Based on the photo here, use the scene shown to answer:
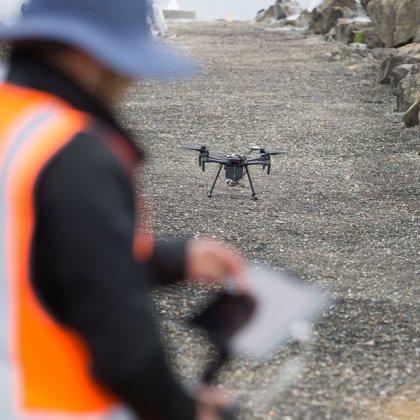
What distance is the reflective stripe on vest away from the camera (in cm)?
111

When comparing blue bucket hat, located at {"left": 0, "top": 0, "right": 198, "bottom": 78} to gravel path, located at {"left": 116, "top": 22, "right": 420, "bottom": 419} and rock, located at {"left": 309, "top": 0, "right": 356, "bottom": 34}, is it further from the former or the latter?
rock, located at {"left": 309, "top": 0, "right": 356, "bottom": 34}

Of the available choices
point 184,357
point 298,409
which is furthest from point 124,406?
point 184,357

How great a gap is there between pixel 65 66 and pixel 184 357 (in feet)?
7.87

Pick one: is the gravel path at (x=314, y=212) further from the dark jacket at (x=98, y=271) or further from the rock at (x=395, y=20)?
the dark jacket at (x=98, y=271)

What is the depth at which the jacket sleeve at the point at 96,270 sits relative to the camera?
3.61ft

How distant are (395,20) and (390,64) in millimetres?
2437

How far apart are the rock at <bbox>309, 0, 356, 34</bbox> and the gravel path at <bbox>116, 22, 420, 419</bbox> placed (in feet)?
17.8

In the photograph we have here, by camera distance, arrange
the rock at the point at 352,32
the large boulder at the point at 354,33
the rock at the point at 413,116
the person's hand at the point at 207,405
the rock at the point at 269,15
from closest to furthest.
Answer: the person's hand at the point at 207,405
the rock at the point at 413,116
the large boulder at the point at 354,33
the rock at the point at 352,32
the rock at the point at 269,15

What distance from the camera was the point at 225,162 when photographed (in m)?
6.37

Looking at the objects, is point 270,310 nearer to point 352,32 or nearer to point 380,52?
point 380,52

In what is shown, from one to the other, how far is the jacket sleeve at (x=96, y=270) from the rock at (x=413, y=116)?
31.8 ft

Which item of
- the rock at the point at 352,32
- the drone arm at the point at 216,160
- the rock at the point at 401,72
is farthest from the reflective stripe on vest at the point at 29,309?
the rock at the point at 352,32

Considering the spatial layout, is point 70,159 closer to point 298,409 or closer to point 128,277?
point 128,277

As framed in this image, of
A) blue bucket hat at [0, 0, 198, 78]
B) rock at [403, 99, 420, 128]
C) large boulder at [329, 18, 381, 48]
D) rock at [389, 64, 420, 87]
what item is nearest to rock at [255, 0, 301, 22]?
large boulder at [329, 18, 381, 48]
